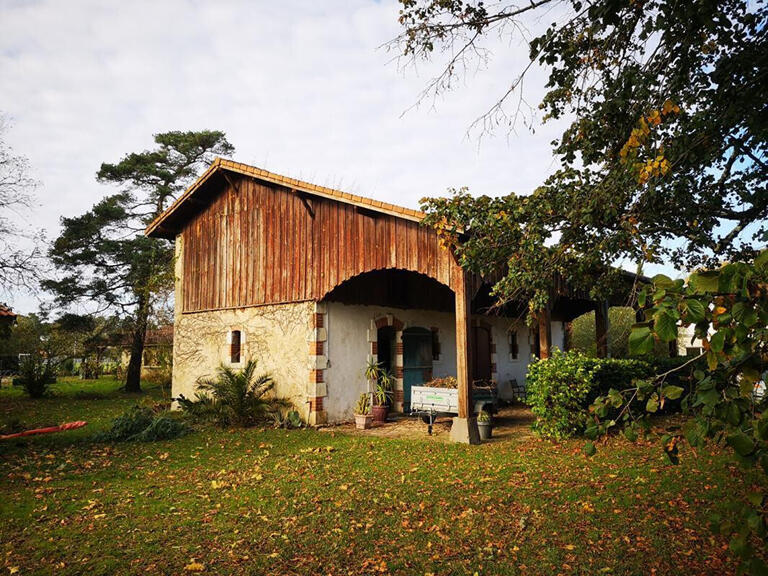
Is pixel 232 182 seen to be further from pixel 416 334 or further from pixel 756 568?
pixel 756 568

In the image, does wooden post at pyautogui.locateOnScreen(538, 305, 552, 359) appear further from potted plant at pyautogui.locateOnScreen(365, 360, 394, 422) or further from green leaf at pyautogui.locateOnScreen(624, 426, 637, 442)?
green leaf at pyautogui.locateOnScreen(624, 426, 637, 442)

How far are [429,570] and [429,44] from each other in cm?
485

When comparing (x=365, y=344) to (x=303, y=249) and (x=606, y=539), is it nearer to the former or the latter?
(x=303, y=249)

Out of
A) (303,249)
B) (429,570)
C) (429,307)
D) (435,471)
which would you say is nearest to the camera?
(429,570)

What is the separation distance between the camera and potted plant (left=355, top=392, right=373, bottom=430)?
11469 mm

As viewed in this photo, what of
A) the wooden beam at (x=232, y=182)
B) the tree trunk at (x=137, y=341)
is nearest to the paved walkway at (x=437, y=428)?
the wooden beam at (x=232, y=182)

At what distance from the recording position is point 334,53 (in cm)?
558

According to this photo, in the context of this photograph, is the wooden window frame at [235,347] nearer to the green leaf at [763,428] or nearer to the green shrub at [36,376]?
the green shrub at [36,376]

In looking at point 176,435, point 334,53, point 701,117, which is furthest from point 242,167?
point 701,117

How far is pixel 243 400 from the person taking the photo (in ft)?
38.9

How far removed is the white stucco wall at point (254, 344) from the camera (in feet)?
39.7

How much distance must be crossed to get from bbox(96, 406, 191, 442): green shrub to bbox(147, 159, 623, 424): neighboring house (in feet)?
8.72

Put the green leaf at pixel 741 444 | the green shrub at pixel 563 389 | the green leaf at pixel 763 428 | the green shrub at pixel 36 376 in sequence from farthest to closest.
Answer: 1. the green shrub at pixel 36 376
2. the green shrub at pixel 563 389
3. the green leaf at pixel 741 444
4. the green leaf at pixel 763 428

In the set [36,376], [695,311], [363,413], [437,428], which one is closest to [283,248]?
[363,413]
